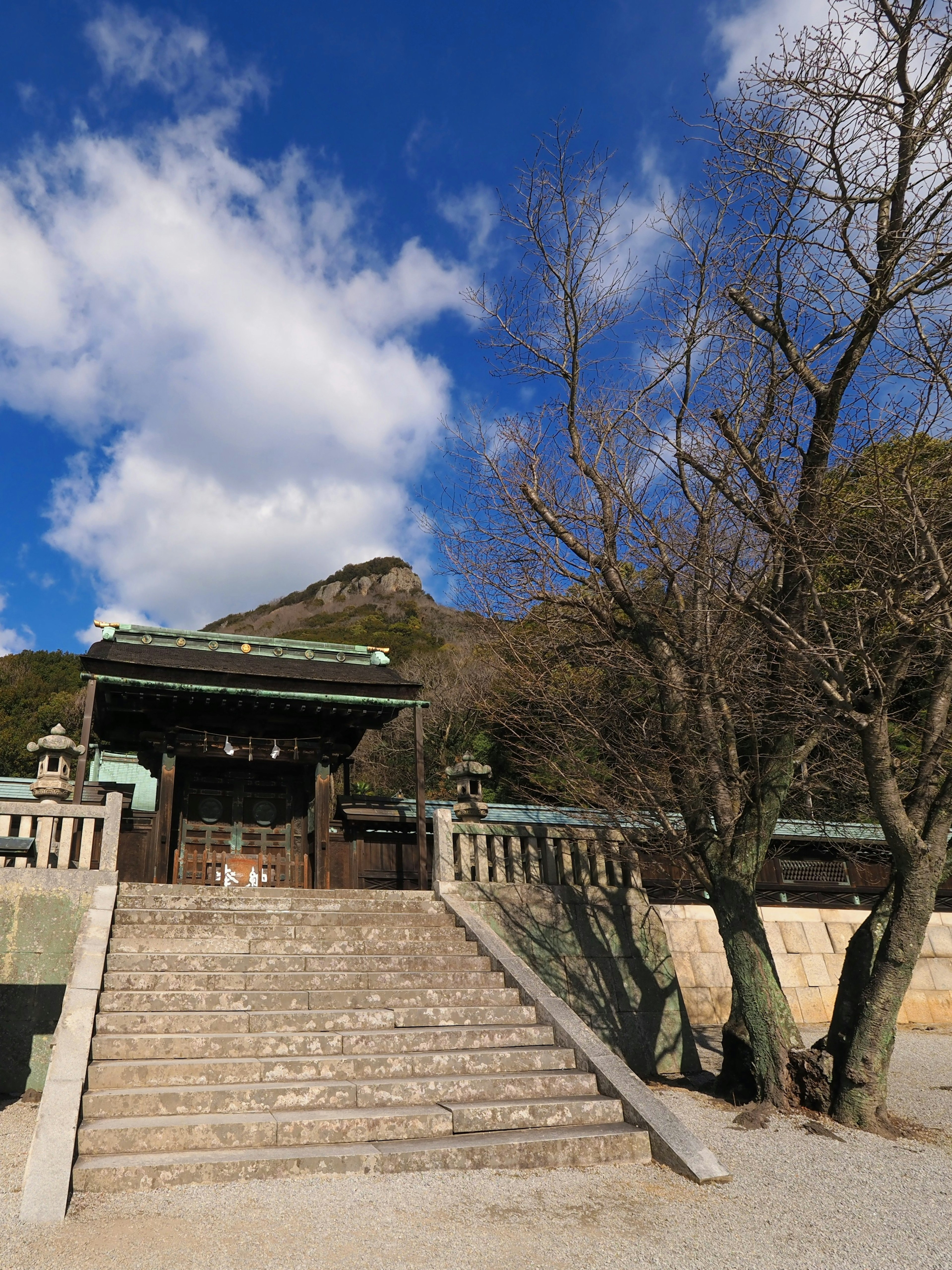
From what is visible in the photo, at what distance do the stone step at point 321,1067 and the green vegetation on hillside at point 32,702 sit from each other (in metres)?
20.8

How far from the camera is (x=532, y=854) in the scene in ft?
33.3

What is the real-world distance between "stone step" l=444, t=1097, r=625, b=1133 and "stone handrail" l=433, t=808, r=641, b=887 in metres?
3.90

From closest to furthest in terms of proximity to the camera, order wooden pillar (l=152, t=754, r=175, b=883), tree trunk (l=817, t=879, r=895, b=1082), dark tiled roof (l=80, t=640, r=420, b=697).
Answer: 1. tree trunk (l=817, t=879, r=895, b=1082)
2. dark tiled roof (l=80, t=640, r=420, b=697)
3. wooden pillar (l=152, t=754, r=175, b=883)

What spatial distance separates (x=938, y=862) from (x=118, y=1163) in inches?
259

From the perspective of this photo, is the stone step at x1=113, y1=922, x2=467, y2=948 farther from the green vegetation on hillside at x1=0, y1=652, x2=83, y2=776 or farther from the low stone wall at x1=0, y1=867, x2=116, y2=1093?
the green vegetation on hillside at x1=0, y1=652, x2=83, y2=776

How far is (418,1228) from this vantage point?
4309mm

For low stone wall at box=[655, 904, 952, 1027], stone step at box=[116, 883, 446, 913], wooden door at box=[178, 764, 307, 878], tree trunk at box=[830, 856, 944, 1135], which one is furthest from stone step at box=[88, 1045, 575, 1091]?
wooden door at box=[178, 764, 307, 878]

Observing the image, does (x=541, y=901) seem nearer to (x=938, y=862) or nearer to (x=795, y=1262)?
(x=938, y=862)

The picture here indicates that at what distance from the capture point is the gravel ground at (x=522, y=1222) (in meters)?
3.97

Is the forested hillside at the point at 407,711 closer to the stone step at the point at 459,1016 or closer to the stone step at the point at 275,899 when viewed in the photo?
the stone step at the point at 275,899

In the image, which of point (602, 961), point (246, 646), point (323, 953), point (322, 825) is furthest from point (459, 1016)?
point (246, 646)

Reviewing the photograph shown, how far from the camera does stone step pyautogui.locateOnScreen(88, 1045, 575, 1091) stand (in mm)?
5762

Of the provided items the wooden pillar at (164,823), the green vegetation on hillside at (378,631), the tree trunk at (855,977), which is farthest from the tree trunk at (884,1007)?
the green vegetation on hillside at (378,631)

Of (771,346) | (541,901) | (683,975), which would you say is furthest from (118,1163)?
(683,975)
